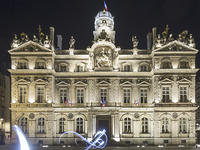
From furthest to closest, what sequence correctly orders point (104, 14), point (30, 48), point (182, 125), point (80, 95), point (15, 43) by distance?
point (104, 14) → point (15, 43) → point (80, 95) → point (30, 48) → point (182, 125)

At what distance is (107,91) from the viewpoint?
169ft

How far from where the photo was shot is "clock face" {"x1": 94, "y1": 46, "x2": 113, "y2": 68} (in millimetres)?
51906

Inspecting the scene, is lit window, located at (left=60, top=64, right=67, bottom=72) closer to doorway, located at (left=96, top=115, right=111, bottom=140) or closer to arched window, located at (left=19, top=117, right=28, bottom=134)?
doorway, located at (left=96, top=115, right=111, bottom=140)

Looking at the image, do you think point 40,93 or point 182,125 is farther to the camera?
A: point 40,93

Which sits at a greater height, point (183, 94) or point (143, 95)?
point (183, 94)

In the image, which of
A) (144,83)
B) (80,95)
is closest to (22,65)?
(80,95)

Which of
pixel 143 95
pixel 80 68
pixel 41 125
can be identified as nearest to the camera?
pixel 41 125

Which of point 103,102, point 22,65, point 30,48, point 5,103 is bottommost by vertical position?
point 5,103

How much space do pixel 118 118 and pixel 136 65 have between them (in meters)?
9.37

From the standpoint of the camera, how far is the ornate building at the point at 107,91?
50.2 m

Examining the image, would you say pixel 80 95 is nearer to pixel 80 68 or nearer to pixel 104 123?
pixel 80 68

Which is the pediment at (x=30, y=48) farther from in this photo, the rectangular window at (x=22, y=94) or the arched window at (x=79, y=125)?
the arched window at (x=79, y=125)

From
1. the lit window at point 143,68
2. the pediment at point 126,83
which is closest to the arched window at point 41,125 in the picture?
the pediment at point 126,83

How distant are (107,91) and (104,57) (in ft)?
18.3
